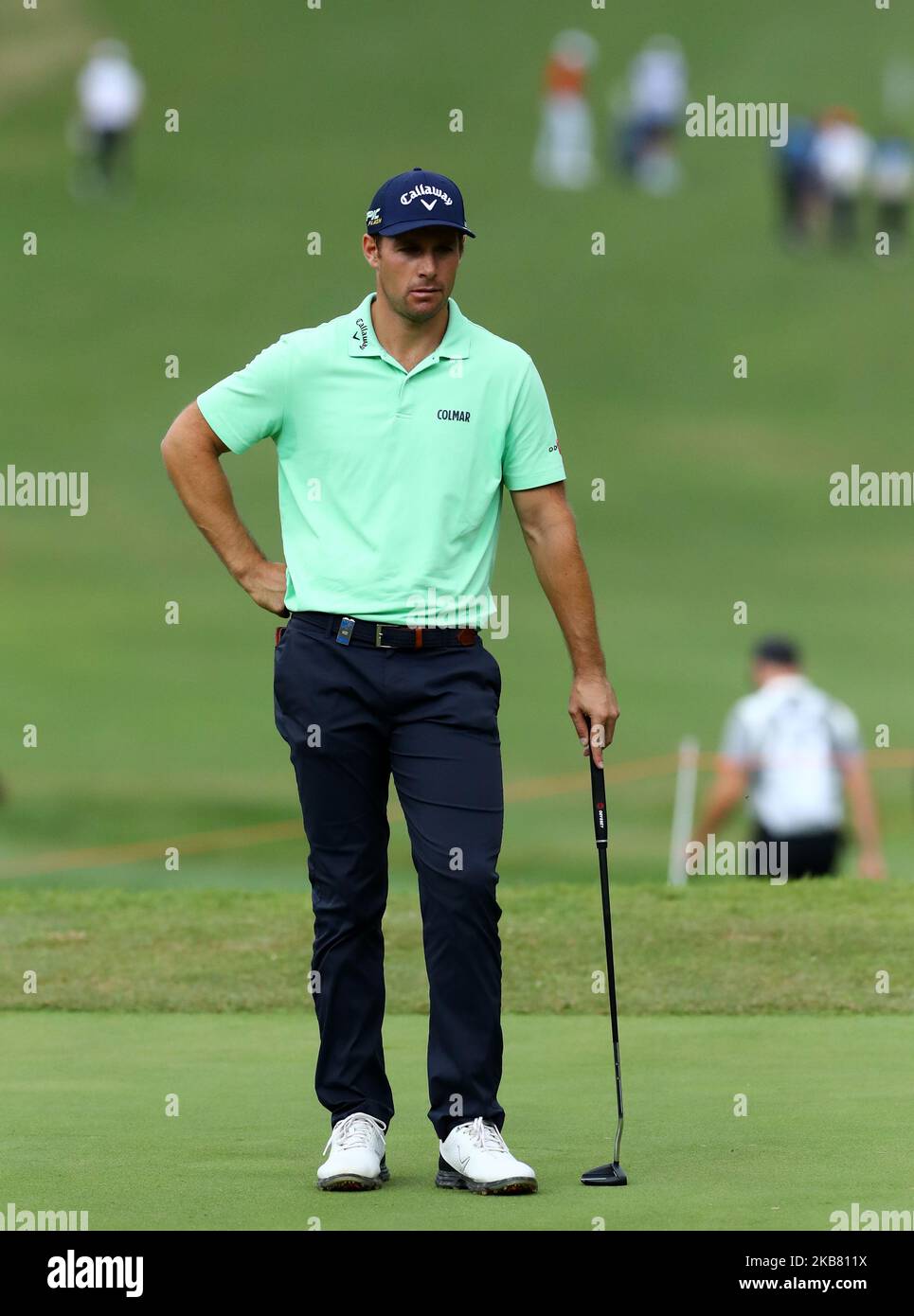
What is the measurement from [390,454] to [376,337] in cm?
30

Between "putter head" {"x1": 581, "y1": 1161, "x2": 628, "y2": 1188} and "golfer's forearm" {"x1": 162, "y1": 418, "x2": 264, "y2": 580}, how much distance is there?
1.56 m

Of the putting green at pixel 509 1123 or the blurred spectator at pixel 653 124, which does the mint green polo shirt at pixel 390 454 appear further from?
the blurred spectator at pixel 653 124

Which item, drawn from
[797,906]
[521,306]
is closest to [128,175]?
[521,306]

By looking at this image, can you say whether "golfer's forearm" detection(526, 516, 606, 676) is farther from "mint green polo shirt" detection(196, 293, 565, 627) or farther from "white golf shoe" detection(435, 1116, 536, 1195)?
"white golf shoe" detection(435, 1116, 536, 1195)

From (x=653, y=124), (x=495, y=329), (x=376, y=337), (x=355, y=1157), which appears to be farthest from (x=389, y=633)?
(x=653, y=124)

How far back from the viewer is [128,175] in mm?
37812

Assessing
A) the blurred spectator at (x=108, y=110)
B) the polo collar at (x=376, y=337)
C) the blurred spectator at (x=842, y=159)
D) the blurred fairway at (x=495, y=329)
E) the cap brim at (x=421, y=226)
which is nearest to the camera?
the cap brim at (x=421, y=226)

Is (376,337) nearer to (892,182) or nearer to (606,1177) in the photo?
(606,1177)

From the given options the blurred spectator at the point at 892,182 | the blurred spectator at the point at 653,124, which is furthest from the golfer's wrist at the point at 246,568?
the blurred spectator at the point at 653,124

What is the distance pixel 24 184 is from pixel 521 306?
8168 millimetres

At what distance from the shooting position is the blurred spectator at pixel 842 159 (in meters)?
34.8

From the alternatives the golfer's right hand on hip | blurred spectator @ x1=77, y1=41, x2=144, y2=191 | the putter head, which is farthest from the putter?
blurred spectator @ x1=77, y1=41, x2=144, y2=191

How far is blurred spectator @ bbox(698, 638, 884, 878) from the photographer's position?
12.7 m
